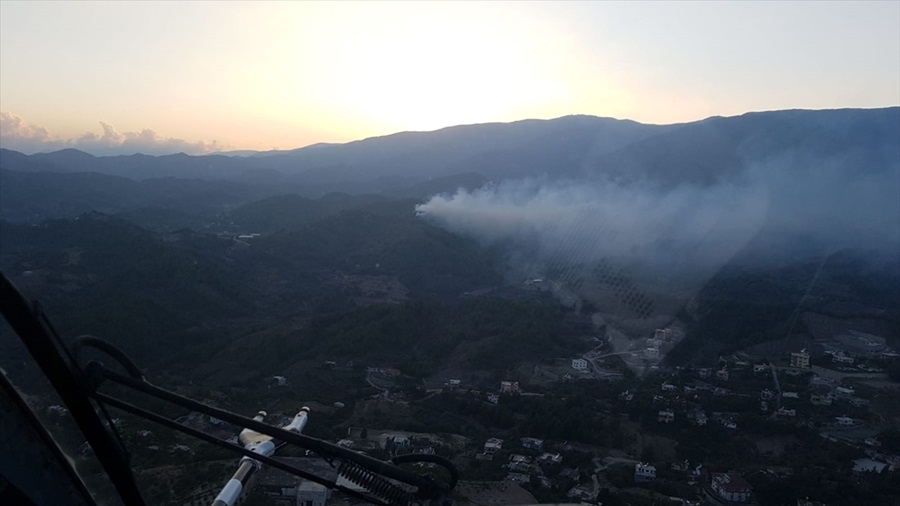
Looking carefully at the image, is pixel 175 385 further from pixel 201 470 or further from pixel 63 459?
pixel 63 459

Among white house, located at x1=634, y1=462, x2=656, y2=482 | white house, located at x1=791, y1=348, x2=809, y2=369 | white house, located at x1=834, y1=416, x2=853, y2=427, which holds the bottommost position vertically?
white house, located at x1=791, y1=348, x2=809, y2=369

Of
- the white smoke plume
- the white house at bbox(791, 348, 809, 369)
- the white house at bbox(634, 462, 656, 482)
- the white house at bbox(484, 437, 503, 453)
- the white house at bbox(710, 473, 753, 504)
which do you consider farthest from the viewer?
the white smoke plume

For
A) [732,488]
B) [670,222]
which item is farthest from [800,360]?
[670,222]

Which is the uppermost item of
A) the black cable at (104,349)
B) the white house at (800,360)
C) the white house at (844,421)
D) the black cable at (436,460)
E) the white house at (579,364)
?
the black cable at (104,349)

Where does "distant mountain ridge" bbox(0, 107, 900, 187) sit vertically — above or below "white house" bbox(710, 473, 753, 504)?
above

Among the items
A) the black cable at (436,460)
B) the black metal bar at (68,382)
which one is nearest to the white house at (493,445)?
the black cable at (436,460)

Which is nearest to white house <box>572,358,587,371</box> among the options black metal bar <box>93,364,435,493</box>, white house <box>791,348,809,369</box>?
white house <box>791,348,809,369</box>

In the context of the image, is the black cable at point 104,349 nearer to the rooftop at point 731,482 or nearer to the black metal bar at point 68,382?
the black metal bar at point 68,382

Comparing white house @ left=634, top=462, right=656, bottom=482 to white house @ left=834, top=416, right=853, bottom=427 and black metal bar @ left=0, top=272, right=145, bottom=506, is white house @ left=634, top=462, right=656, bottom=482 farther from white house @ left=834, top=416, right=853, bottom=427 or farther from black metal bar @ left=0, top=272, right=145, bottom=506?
black metal bar @ left=0, top=272, right=145, bottom=506
